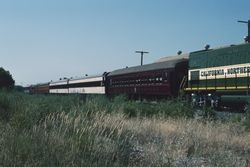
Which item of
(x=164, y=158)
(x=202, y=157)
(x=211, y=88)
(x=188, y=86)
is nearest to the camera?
(x=164, y=158)

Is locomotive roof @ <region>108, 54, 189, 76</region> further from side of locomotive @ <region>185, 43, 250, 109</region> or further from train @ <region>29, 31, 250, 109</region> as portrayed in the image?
side of locomotive @ <region>185, 43, 250, 109</region>

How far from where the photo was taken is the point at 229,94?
88.2 feet

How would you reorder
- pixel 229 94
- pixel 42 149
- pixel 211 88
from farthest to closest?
pixel 211 88, pixel 229 94, pixel 42 149

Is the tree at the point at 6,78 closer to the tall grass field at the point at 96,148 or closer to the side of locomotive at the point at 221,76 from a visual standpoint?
the side of locomotive at the point at 221,76

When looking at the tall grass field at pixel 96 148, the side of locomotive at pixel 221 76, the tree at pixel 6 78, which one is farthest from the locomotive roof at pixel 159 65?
the tree at pixel 6 78

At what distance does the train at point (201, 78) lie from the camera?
86.0ft

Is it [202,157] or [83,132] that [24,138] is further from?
[202,157]

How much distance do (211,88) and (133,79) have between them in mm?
12118

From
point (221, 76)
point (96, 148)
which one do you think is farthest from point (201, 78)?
point (96, 148)

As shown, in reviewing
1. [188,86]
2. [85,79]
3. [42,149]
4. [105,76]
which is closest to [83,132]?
[42,149]

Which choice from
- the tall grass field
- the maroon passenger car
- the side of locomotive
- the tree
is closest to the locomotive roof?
the maroon passenger car

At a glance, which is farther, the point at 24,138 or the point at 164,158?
the point at 164,158

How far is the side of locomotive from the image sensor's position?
25909 millimetres

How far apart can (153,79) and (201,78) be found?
20.7ft
